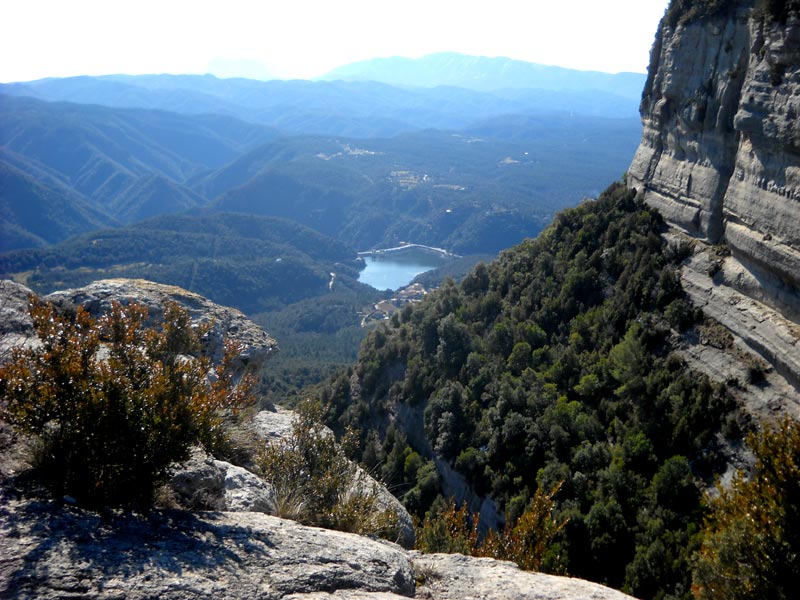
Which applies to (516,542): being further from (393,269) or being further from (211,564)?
(393,269)

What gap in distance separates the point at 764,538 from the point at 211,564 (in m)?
6.54

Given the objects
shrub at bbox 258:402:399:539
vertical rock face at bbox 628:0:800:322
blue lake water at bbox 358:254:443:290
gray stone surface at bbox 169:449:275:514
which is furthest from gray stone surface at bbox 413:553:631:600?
blue lake water at bbox 358:254:443:290

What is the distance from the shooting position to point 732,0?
63.2ft

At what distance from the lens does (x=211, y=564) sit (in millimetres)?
5348

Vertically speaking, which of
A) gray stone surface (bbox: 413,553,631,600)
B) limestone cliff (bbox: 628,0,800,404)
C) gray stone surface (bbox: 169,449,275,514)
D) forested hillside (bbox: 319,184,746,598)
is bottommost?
forested hillside (bbox: 319,184,746,598)

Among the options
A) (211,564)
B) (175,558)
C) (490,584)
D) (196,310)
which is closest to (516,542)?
(490,584)

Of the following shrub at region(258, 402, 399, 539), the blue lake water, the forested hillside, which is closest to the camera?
shrub at region(258, 402, 399, 539)

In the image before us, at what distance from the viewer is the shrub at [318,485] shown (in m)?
7.72

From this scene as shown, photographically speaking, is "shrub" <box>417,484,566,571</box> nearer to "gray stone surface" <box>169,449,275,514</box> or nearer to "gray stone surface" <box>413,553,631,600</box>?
"gray stone surface" <box>413,553,631,600</box>

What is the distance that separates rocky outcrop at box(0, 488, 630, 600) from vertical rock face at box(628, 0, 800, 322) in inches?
500

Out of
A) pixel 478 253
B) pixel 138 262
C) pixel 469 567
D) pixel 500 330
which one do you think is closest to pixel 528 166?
pixel 478 253

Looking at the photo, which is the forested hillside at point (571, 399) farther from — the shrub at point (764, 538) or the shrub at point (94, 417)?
the shrub at point (94, 417)

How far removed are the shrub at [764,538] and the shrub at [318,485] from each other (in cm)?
447

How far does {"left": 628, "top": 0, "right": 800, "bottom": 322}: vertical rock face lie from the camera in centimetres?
1497
